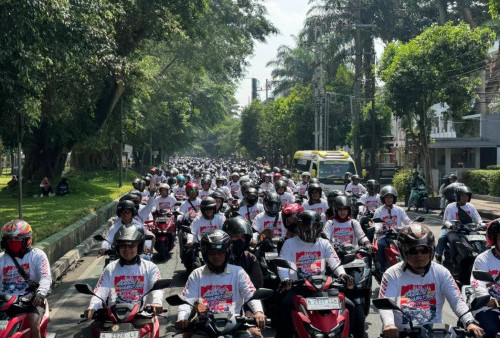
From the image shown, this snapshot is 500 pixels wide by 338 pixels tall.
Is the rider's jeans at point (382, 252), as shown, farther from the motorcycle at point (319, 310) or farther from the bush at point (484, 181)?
the bush at point (484, 181)

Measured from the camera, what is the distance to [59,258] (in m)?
13.7

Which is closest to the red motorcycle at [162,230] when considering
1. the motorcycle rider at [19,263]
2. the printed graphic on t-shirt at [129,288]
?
the motorcycle rider at [19,263]

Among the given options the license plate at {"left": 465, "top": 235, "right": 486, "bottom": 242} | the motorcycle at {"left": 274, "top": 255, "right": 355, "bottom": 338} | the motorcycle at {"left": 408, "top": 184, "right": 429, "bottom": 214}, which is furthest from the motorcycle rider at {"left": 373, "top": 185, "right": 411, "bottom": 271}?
the motorcycle at {"left": 408, "top": 184, "right": 429, "bottom": 214}

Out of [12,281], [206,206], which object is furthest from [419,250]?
[206,206]

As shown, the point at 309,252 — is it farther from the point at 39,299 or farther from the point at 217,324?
the point at 39,299

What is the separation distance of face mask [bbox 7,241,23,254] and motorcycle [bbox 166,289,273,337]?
7.35 ft

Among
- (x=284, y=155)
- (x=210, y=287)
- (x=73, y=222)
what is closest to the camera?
(x=210, y=287)

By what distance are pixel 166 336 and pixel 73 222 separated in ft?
34.3

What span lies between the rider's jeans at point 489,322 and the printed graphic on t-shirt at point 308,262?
181 centimetres

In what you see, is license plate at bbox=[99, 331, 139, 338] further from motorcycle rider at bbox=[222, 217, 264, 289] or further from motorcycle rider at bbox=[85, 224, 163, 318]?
motorcycle rider at bbox=[222, 217, 264, 289]

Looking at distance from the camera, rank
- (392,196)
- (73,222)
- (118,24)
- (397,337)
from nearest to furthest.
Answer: (397,337) → (392,196) → (73,222) → (118,24)

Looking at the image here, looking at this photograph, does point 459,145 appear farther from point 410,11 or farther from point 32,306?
point 32,306

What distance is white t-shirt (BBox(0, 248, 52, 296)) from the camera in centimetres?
668

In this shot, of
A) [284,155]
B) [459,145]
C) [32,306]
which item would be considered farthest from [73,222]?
[284,155]
